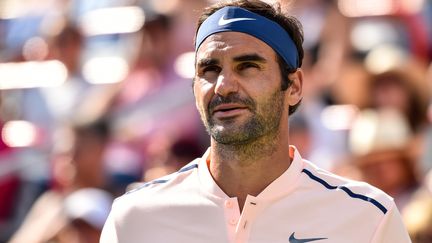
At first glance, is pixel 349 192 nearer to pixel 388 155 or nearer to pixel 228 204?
pixel 228 204

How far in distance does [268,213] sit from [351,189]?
0.31m

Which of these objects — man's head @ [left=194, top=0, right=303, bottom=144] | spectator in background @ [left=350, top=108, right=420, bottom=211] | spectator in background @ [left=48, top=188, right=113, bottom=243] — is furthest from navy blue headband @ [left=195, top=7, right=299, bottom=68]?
spectator in background @ [left=48, top=188, right=113, bottom=243]

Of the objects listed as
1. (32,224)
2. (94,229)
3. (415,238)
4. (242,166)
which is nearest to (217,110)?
(242,166)

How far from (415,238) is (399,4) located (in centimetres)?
265

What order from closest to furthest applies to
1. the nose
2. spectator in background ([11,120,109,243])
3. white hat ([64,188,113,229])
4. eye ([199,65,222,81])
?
the nose, eye ([199,65,222,81]), white hat ([64,188,113,229]), spectator in background ([11,120,109,243])

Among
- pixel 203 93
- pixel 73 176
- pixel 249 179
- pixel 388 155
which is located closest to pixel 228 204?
pixel 249 179

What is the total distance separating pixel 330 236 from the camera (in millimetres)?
4141

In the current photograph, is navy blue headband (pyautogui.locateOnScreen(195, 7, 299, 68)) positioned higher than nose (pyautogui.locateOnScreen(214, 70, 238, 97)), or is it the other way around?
navy blue headband (pyautogui.locateOnScreen(195, 7, 299, 68))

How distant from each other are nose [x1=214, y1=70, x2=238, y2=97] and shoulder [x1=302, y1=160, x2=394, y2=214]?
46 centimetres

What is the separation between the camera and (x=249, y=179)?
14.2 feet

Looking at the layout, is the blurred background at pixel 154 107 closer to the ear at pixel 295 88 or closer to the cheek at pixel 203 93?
the ear at pixel 295 88

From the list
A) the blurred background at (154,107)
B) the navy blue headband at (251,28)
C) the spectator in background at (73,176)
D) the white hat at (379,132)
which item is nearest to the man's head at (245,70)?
the navy blue headband at (251,28)

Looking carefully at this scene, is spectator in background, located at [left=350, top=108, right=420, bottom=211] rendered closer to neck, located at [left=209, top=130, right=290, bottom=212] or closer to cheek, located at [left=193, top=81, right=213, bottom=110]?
neck, located at [left=209, top=130, right=290, bottom=212]

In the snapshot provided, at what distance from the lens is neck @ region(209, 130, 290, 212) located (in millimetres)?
4289
